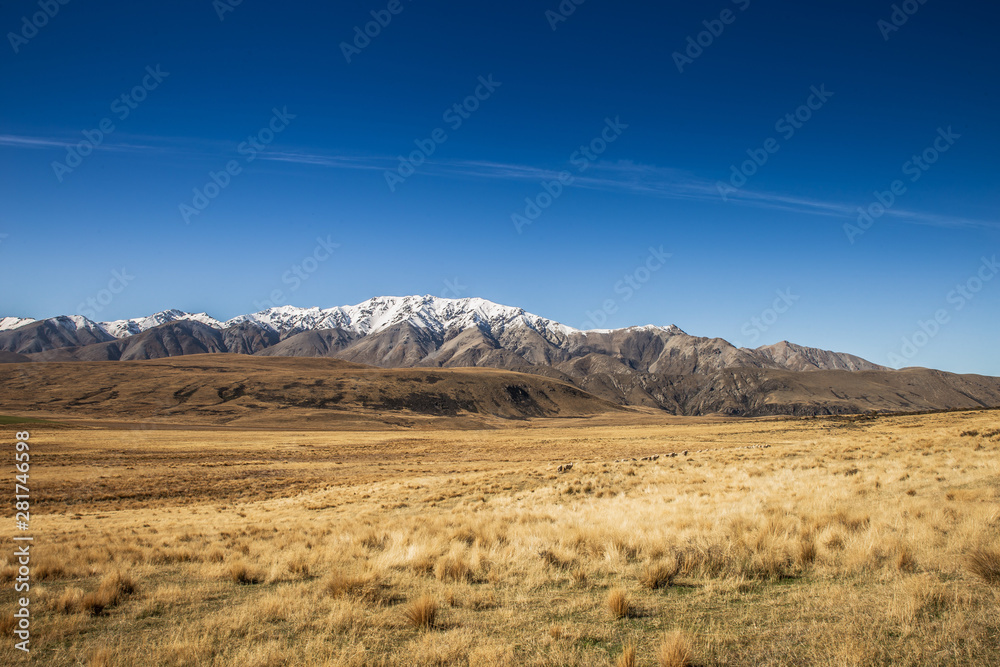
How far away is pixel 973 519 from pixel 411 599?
965cm

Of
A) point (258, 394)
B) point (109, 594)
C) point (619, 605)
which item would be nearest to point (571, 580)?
point (619, 605)

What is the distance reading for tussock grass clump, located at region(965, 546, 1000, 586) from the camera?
6.18 meters

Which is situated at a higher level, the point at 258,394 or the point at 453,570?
the point at 258,394

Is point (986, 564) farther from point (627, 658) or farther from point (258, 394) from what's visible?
point (258, 394)

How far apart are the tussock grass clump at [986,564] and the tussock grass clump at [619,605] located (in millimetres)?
4404

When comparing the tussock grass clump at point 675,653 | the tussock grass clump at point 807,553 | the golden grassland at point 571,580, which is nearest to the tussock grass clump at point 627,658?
the golden grassland at point 571,580

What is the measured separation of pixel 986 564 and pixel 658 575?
409cm

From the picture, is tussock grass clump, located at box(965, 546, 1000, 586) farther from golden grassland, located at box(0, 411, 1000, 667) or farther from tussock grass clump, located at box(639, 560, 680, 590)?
tussock grass clump, located at box(639, 560, 680, 590)

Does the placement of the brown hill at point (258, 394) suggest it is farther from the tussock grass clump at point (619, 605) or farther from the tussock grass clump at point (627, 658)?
the tussock grass clump at point (627, 658)

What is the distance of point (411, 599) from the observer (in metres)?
7.62

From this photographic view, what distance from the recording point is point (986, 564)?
249 inches

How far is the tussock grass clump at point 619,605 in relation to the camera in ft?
21.2

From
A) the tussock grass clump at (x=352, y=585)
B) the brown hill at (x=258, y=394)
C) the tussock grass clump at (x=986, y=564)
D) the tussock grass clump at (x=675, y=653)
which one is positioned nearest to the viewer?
the tussock grass clump at (x=675, y=653)

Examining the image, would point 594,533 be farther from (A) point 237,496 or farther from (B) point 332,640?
(A) point 237,496
